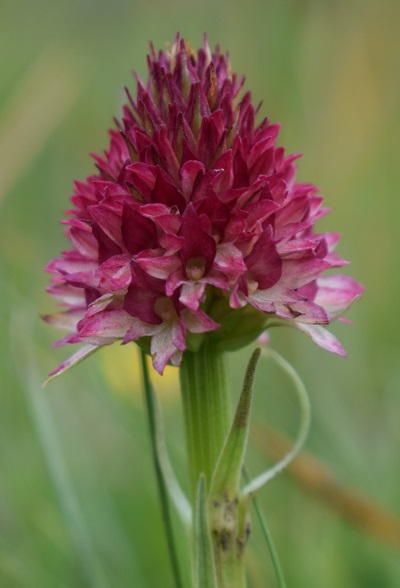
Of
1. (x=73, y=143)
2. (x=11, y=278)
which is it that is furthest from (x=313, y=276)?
(x=73, y=143)

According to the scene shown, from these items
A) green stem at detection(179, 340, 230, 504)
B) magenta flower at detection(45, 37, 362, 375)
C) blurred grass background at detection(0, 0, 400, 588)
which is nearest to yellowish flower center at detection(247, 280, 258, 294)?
magenta flower at detection(45, 37, 362, 375)

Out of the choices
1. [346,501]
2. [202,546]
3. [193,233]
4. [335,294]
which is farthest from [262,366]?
[193,233]

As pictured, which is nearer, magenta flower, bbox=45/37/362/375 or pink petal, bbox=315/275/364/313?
magenta flower, bbox=45/37/362/375

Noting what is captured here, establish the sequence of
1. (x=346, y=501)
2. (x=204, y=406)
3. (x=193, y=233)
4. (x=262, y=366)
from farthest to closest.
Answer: (x=262, y=366), (x=346, y=501), (x=204, y=406), (x=193, y=233)

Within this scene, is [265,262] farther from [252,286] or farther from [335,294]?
[335,294]

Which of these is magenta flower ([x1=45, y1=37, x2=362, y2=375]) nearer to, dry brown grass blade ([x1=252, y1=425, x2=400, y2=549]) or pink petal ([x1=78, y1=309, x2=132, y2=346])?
pink petal ([x1=78, y1=309, x2=132, y2=346])

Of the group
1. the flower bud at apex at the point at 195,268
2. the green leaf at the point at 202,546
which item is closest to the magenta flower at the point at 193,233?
the flower bud at apex at the point at 195,268
